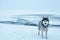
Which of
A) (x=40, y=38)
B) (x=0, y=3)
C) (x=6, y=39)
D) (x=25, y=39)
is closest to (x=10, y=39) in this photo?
(x=6, y=39)

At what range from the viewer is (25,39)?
151cm

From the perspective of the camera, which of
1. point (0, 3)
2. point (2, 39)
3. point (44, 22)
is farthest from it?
point (0, 3)

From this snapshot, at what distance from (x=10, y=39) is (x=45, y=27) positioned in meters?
0.41

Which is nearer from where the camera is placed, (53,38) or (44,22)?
(44,22)

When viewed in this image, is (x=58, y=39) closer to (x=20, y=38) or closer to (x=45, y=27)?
(x=45, y=27)

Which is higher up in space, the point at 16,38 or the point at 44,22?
the point at 44,22

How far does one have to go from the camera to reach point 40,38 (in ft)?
5.21

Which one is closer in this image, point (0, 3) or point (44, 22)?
point (44, 22)

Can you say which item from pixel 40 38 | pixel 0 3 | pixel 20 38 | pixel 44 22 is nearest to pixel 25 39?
pixel 20 38

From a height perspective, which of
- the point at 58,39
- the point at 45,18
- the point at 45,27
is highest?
the point at 45,18

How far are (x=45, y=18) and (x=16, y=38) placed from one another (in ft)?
1.34

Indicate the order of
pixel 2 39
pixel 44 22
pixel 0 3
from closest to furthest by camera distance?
pixel 44 22
pixel 2 39
pixel 0 3

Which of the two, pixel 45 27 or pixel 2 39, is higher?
pixel 45 27

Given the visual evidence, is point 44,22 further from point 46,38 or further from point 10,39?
point 10,39
